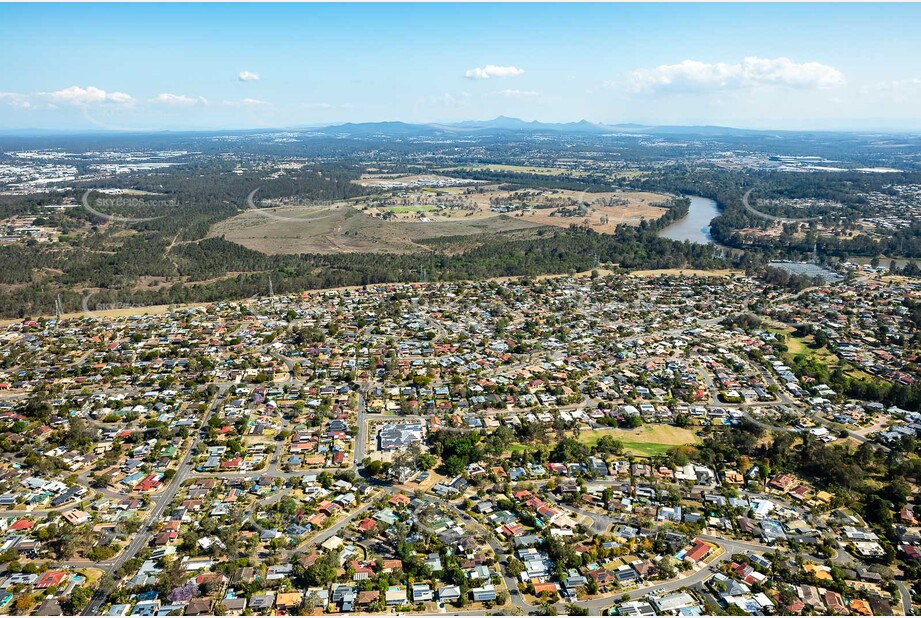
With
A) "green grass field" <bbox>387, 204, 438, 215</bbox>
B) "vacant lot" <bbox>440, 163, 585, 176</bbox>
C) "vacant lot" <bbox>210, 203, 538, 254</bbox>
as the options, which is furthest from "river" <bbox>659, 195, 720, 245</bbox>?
"vacant lot" <bbox>440, 163, 585, 176</bbox>

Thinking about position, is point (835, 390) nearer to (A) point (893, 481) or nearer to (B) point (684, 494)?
(A) point (893, 481)

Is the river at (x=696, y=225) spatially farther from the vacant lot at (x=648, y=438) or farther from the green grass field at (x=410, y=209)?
the vacant lot at (x=648, y=438)

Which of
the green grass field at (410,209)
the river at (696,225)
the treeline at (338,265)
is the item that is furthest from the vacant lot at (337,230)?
the river at (696,225)

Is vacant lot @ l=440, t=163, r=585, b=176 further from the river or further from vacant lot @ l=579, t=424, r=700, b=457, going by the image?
vacant lot @ l=579, t=424, r=700, b=457

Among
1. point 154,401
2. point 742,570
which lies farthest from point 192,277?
point 742,570

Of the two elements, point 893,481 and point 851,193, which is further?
point 851,193

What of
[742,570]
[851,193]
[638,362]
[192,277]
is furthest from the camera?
[851,193]
